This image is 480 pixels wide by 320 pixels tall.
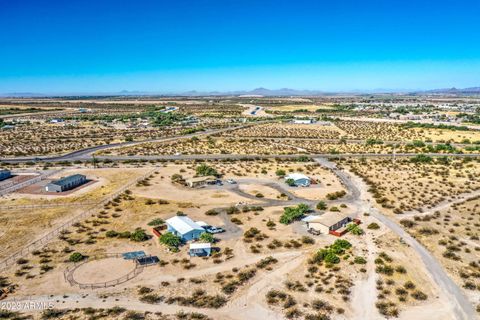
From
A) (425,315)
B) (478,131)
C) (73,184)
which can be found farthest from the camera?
(478,131)

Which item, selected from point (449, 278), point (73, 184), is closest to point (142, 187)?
point (73, 184)

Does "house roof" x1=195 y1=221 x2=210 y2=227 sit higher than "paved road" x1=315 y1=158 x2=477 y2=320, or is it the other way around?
"house roof" x1=195 y1=221 x2=210 y2=227

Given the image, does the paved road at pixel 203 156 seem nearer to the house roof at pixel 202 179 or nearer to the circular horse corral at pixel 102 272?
the house roof at pixel 202 179

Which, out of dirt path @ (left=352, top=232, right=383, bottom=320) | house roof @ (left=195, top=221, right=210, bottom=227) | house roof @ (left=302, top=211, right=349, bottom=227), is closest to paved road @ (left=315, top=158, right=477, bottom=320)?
dirt path @ (left=352, top=232, right=383, bottom=320)

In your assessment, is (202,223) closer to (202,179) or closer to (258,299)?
(258,299)

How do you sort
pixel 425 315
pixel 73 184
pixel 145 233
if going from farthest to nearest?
pixel 73 184, pixel 145 233, pixel 425 315

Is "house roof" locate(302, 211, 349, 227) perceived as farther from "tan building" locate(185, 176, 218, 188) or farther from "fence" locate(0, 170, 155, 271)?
"fence" locate(0, 170, 155, 271)

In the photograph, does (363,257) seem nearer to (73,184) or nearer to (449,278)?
(449,278)
